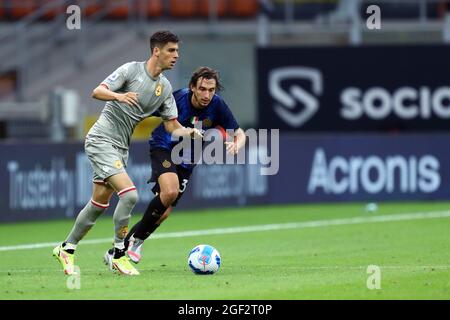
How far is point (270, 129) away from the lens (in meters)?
26.1

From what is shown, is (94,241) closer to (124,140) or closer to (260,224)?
(260,224)

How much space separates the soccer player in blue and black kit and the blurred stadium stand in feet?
49.5

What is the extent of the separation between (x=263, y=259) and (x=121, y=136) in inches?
115

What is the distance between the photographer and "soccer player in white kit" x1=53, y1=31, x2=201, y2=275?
13.0 m

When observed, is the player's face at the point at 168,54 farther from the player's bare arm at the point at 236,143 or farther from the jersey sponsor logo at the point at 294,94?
the jersey sponsor logo at the point at 294,94

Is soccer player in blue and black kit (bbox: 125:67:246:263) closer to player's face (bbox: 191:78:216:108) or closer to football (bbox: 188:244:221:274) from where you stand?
player's face (bbox: 191:78:216:108)

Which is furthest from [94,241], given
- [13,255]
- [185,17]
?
[185,17]

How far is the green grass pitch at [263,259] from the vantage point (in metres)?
11.5

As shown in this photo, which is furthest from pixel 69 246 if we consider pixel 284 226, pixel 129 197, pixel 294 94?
pixel 294 94

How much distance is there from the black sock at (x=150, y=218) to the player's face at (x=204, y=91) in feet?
3.92
